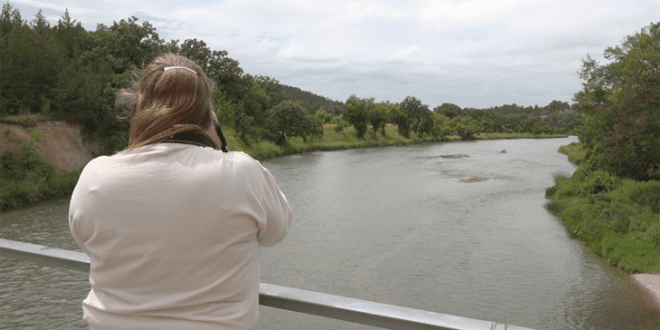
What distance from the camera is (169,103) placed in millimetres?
1243

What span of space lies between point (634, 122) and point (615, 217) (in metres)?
5.73

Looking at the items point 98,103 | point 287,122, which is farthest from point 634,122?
point 287,122

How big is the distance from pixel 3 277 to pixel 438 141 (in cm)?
6973

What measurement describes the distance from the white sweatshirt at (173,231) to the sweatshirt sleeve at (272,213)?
11mm

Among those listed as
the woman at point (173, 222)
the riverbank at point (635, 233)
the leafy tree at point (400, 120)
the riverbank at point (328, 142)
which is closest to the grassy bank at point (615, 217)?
the riverbank at point (635, 233)

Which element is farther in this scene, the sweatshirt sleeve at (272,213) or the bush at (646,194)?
the bush at (646,194)

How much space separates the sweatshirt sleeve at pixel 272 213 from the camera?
4.05ft

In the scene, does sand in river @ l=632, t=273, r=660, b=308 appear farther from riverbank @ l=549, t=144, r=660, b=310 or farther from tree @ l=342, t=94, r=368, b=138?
tree @ l=342, t=94, r=368, b=138

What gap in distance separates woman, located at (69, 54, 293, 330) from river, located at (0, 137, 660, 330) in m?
4.19

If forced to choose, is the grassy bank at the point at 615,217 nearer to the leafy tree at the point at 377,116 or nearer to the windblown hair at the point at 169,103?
the windblown hair at the point at 169,103

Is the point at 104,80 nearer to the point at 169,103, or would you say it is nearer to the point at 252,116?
the point at 252,116

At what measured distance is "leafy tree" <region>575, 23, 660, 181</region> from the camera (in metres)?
16.6

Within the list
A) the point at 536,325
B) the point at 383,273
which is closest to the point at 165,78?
the point at 536,325

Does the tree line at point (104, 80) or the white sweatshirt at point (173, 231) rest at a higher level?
the tree line at point (104, 80)
